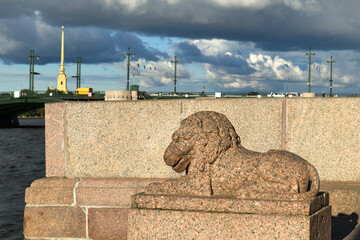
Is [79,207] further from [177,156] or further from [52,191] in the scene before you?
[177,156]

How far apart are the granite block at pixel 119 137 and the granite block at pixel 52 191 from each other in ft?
0.65

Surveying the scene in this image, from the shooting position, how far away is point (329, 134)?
5.91 m

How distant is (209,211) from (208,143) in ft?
2.03

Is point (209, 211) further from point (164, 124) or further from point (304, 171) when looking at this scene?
point (164, 124)

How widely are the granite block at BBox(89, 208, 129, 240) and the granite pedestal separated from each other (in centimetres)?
169

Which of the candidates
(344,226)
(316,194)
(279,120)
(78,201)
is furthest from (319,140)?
(78,201)

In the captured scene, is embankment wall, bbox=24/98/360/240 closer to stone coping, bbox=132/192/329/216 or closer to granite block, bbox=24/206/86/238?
granite block, bbox=24/206/86/238

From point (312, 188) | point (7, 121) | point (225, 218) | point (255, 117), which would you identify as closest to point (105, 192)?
point (255, 117)

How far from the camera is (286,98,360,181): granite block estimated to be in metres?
5.88

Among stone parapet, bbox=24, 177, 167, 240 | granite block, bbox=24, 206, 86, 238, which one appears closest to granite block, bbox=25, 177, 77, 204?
stone parapet, bbox=24, 177, 167, 240

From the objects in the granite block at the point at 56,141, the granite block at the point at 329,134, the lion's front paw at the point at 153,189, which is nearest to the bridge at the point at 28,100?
the granite block at the point at 56,141

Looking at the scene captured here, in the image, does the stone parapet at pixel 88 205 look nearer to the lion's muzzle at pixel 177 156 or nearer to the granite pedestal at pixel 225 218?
the granite pedestal at pixel 225 218

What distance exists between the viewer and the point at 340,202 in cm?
561

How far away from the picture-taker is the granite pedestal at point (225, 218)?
153 inches
